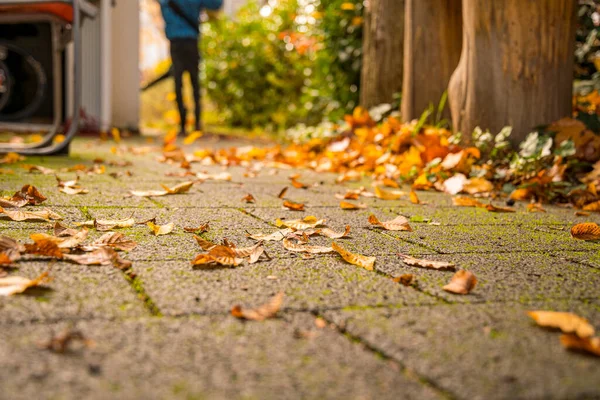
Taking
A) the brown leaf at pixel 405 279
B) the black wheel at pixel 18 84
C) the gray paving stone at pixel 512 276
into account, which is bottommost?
the gray paving stone at pixel 512 276

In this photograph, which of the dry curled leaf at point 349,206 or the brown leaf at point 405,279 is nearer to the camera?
the brown leaf at point 405,279

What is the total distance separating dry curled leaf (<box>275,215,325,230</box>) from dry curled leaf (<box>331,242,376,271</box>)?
441mm

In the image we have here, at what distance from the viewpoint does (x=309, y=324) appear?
1344 millimetres

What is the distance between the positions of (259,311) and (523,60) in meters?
2.89

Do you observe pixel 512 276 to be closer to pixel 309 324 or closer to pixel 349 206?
pixel 309 324

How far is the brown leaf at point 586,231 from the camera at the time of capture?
2428 mm

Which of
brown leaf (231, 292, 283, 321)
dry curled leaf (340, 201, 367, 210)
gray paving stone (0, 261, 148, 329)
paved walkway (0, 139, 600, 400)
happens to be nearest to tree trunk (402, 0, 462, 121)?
dry curled leaf (340, 201, 367, 210)

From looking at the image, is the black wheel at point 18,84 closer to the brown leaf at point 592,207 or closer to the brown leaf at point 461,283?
the brown leaf at point 592,207

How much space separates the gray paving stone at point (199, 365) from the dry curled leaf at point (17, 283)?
0.22m

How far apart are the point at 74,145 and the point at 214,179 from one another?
267cm

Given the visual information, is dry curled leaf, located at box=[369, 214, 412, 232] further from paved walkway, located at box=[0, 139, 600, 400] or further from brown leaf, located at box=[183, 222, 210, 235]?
brown leaf, located at box=[183, 222, 210, 235]

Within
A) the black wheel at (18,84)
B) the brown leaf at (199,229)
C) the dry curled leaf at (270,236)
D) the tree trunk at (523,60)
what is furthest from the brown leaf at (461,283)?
the black wheel at (18,84)

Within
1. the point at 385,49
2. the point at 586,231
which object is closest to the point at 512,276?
the point at 586,231

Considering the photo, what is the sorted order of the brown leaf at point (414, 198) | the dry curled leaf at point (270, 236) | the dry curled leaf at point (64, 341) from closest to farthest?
1. the dry curled leaf at point (64, 341)
2. the dry curled leaf at point (270, 236)
3. the brown leaf at point (414, 198)
